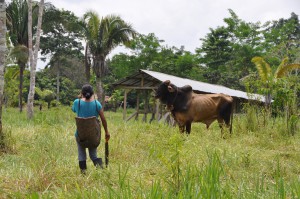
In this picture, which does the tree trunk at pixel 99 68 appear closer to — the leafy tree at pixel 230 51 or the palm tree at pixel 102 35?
the palm tree at pixel 102 35

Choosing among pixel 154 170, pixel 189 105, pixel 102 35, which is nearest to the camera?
pixel 154 170

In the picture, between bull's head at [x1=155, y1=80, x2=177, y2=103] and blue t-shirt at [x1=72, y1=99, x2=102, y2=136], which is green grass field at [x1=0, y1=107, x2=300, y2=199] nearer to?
blue t-shirt at [x1=72, y1=99, x2=102, y2=136]

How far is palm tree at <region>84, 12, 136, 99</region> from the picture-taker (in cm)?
1875

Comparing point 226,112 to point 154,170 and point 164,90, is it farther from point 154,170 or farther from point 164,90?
point 154,170

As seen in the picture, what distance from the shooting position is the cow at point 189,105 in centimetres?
748

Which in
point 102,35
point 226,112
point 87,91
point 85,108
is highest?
point 102,35

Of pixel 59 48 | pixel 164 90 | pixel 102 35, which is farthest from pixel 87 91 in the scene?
pixel 59 48

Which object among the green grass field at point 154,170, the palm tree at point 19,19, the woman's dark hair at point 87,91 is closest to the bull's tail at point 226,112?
the green grass field at point 154,170

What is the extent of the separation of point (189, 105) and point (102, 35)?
12.2 m

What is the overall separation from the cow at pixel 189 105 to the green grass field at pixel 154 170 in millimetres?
703

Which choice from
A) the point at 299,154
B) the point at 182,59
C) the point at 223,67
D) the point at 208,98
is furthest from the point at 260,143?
the point at 223,67

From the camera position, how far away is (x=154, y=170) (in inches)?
157

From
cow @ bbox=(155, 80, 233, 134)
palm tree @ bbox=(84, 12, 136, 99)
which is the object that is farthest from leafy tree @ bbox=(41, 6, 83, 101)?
cow @ bbox=(155, 80, 233, 134)

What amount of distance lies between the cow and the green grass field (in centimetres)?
70
